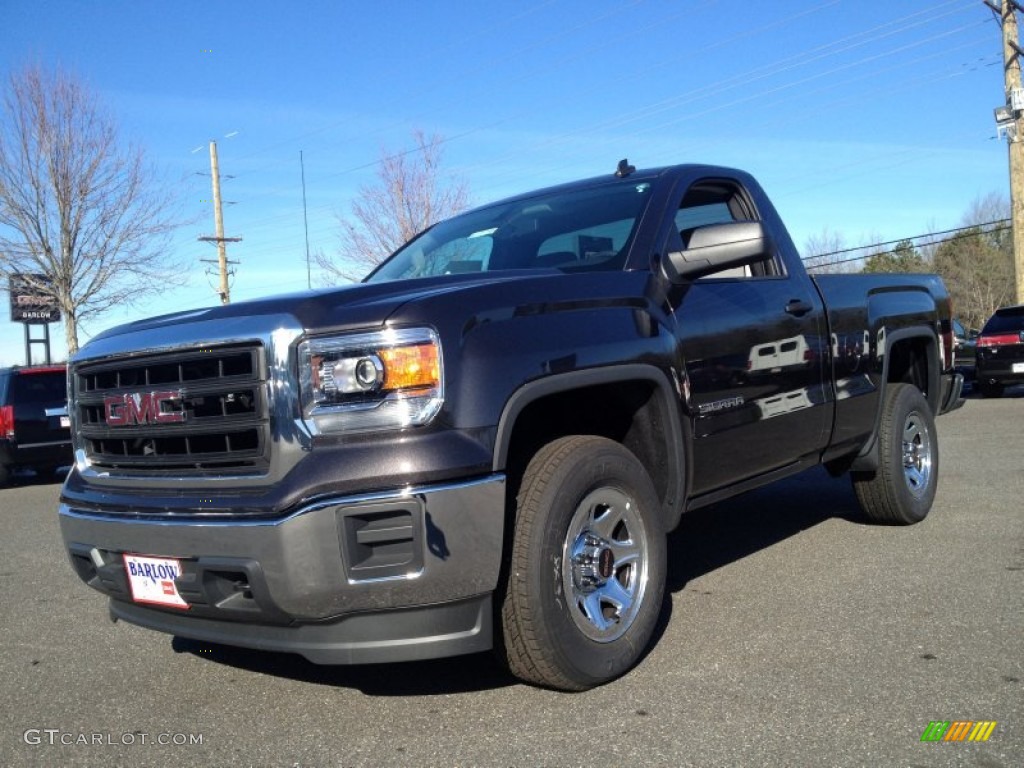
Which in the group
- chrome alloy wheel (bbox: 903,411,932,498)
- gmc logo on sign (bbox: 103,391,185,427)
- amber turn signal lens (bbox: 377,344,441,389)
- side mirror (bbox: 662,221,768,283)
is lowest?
chrome alloy wheel (bbox: 903,411,932,498)

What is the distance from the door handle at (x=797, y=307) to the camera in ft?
14.8

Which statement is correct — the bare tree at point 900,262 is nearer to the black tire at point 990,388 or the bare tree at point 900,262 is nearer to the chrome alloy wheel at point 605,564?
the black tire at point 990,388

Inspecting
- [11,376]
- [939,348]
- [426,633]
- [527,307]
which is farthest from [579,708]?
[11,376]

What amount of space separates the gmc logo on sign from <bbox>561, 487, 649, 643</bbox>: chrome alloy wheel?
1.41 meters

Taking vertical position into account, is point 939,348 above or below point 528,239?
below

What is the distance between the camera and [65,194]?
21.9 m

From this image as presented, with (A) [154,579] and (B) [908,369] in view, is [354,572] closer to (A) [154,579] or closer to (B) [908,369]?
(A) [154,579]

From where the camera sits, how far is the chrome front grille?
2895mm

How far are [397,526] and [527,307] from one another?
89 cm

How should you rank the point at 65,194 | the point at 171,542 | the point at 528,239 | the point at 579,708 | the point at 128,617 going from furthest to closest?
1. the point at 65,194
2. the point at 528,239
3. the point at 128,617
4. the point at 579,708
5. the point at 171,542

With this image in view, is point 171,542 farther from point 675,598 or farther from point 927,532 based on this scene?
point 927,532

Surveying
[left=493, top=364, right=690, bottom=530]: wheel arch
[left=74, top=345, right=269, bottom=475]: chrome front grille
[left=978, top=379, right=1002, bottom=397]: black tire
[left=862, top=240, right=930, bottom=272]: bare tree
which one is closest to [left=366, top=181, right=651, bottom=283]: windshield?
[left=493, top=364, right=690, bottom=530]: wheel arch

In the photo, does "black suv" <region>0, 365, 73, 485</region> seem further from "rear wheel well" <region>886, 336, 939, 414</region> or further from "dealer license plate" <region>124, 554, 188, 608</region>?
"rear wheel well" <region>886, 336, 939, 414</region>

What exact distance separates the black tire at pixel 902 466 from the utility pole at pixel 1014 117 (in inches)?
688
